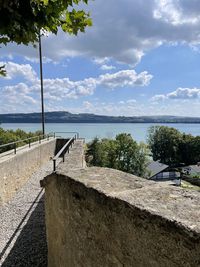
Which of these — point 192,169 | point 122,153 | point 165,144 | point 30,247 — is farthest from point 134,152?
point 30,247

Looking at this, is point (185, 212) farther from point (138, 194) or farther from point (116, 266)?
point (116, 266)

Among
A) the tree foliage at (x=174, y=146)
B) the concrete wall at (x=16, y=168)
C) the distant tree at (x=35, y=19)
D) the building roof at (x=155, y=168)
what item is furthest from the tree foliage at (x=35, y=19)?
the tree foliage at (x=174, y=146)

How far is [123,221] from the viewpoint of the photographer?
2.49 meters

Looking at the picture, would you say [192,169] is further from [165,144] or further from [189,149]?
[165,144]

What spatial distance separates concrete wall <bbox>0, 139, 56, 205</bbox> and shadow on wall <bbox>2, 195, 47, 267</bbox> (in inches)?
87.3

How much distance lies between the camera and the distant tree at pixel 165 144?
77181mm

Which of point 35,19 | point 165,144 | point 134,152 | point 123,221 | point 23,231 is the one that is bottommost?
point 165,144

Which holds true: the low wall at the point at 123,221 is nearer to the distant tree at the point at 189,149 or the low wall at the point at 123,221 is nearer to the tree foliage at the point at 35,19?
the tree foliage at the point at 35,19

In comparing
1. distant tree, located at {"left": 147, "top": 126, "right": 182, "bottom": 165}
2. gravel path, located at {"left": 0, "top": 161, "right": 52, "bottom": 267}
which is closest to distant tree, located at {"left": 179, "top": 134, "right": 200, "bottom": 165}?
distant tree, located at {"left": 147, "top": 126, "right": 182, "bottom": 165}

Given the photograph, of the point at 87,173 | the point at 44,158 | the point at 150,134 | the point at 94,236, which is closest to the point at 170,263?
the point at 94,236

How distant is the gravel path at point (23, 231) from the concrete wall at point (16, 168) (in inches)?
13.9

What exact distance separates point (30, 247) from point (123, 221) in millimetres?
5390

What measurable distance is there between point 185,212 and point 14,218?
810cm

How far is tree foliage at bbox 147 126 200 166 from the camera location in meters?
75.4
